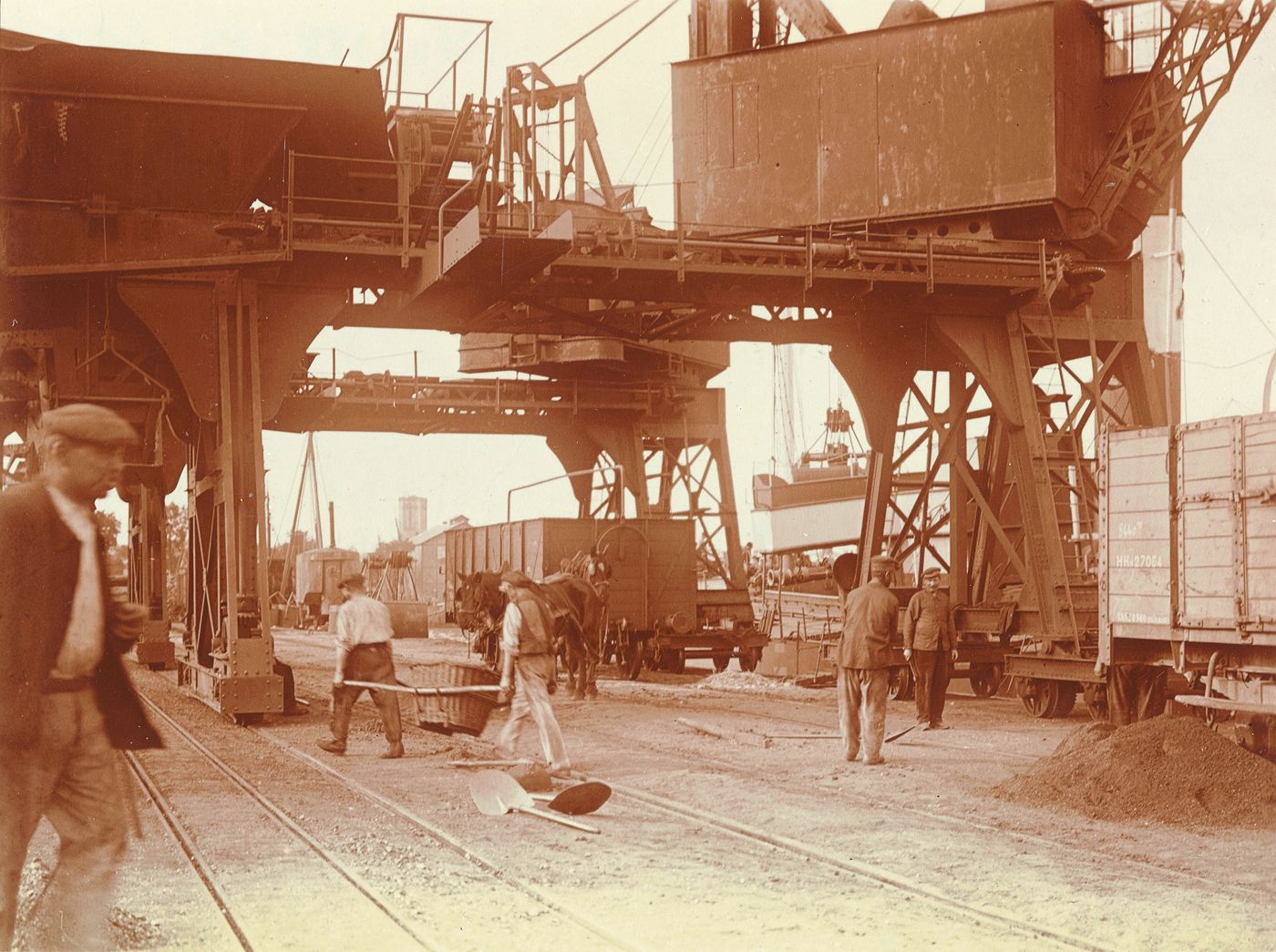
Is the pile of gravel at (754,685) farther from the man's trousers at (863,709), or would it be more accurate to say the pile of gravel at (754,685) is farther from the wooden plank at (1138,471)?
the wooden plank at (1138,471)

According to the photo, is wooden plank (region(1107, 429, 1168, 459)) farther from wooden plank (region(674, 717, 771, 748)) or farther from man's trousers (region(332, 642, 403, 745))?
man's trousers (region(332, 642, 403, 745))

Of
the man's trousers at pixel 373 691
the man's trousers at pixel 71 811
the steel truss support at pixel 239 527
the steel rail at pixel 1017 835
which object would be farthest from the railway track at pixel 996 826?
the man's trousers at pixel 71 811

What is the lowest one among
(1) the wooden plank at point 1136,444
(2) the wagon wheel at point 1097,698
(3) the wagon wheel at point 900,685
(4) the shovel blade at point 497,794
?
(3) the wagon wheel at point 900,685

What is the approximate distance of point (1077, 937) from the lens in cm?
717

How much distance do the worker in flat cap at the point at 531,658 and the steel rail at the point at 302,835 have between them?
219 centimetres

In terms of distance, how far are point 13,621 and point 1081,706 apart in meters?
19.1

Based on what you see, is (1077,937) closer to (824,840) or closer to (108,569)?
(824,840)

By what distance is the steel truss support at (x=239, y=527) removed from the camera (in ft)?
58.9

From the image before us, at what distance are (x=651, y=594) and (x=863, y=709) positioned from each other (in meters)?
14.8

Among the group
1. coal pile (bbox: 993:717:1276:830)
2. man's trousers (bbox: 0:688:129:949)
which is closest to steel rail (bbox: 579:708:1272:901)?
coal pile (bbox: 993:717:1276:830)

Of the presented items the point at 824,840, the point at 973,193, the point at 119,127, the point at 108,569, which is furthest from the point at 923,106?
the point at 108,569

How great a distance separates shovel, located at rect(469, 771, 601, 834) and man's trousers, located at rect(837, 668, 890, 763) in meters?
4.09

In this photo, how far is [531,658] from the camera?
41.6ft

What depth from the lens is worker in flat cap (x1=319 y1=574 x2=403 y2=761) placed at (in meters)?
14.9
